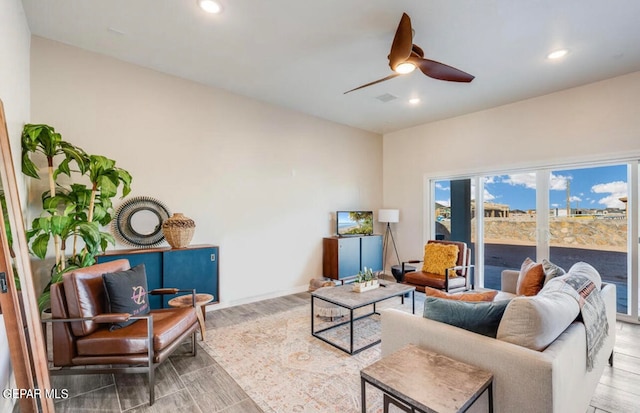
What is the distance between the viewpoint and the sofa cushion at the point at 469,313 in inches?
65.7

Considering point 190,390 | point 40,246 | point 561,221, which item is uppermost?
point 561,221

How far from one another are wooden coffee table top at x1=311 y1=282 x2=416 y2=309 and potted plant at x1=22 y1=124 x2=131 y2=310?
227 centimetres

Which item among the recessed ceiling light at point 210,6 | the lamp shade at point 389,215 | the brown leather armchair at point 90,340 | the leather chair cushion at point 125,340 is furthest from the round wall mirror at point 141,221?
the lamp shade at point 389,215

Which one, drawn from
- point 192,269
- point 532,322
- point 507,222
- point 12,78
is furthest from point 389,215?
point 12,78

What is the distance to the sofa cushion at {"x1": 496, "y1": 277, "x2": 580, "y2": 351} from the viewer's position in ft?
4.93

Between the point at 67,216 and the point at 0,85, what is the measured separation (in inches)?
43.5

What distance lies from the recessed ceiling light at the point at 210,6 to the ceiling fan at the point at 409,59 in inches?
62.5

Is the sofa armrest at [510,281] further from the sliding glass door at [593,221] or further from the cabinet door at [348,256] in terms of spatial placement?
the cabinet door at [348,256]

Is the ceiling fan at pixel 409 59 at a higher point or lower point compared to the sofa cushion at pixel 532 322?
higher

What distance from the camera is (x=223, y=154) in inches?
170

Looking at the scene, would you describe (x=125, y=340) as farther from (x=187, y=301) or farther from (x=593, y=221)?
(x=593, y=221)

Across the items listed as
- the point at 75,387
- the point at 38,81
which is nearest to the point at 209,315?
the point at 75,387

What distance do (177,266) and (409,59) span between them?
3428 millimetres

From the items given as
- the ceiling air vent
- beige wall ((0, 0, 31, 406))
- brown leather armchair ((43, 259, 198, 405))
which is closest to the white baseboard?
brown leather armchair ((43, 259, 198, 405))
